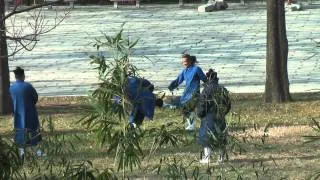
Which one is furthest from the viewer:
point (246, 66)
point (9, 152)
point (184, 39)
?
point (184, 39)

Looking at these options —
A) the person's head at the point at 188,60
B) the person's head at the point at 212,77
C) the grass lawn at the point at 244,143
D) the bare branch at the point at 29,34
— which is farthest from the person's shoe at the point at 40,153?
the person's head at the point at 188,60

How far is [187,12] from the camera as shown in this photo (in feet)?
113

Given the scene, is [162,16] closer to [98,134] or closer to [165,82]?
[165,82]

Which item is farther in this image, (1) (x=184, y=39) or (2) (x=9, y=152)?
(1) (x=184, y=39)

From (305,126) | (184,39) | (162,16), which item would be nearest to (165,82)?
(305,126)

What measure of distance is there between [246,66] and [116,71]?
1597cm

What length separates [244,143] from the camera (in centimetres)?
867

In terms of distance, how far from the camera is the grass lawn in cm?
790

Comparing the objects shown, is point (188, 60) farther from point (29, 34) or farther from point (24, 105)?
point (29, 34)

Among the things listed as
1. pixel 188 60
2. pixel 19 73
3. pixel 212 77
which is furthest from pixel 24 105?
pixel 212 77

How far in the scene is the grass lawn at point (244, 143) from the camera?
7902mm

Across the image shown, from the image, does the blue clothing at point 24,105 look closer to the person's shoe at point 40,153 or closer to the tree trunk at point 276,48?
the person's shoe at point 40,153

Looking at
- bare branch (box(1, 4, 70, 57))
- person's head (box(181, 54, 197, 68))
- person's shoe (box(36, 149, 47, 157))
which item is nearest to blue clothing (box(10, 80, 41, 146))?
bare branch (box(1, 4, 70, 57))

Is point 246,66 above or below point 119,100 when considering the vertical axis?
below
